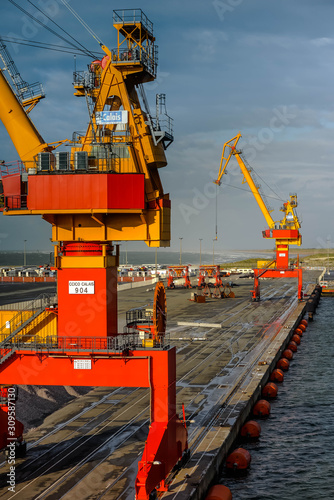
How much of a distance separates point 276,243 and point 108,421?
261 feet

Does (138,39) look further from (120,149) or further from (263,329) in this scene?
(263,329)

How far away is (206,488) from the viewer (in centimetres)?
2619

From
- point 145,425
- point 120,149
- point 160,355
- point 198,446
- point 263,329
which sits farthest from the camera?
point 263,329

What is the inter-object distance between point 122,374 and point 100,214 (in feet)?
25.1

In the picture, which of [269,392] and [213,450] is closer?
[213,450]

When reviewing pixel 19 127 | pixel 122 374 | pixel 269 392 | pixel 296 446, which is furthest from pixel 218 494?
pixel 269 392

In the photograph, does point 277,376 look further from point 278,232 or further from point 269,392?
point 278,232

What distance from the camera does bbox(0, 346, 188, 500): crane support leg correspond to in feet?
80.4

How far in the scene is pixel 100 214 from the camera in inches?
1050

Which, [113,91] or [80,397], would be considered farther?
[80,397]

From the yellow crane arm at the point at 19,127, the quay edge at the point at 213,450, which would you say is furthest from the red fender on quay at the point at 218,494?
the yellow crane arm at the point at 19,127

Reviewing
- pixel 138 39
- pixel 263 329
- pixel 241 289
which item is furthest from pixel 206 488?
pixel 241 289

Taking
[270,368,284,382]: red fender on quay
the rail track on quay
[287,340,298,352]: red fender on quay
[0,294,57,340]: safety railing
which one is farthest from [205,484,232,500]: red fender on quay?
[287,340,298,352]: red fender on quay

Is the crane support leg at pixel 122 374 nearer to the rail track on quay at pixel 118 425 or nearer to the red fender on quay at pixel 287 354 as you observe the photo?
the rail track on quay at pixel 118 425
